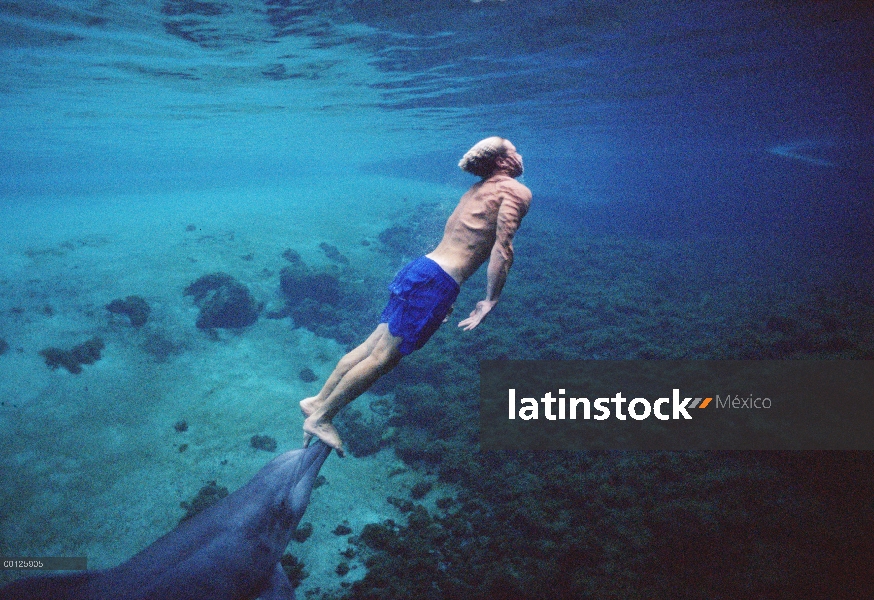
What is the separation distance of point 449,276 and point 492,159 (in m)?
1.12

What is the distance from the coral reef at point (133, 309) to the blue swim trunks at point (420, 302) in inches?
576

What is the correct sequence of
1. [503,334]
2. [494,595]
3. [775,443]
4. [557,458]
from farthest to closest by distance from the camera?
[503,334] < [557,458] < [775,443] < [494,595]

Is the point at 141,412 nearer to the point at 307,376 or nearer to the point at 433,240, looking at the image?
the point at 307,376

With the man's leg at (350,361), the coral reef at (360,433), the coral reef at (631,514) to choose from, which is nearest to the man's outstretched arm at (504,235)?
the man's leg at (350,361)

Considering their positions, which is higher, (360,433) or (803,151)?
(803,151)

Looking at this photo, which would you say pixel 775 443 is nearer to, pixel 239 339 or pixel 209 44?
pixel 239 339

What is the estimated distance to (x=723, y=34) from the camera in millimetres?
14711

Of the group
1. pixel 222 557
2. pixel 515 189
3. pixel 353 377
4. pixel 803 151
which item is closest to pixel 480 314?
pixel 515 189

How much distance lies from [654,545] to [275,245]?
72.1 feet

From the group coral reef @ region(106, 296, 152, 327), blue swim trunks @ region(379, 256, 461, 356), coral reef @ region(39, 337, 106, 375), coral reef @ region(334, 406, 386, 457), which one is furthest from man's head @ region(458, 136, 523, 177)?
coral reef @ region(106, 296, 152, 327)

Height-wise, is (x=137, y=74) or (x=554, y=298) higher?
(x=137, y=74)

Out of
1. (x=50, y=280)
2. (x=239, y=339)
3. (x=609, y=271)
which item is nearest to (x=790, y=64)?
(x=609, y=271)

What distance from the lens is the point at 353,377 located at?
11.4 ft

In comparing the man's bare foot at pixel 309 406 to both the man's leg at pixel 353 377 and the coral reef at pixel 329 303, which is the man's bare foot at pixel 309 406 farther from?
the coral reef at pixel 329 303
